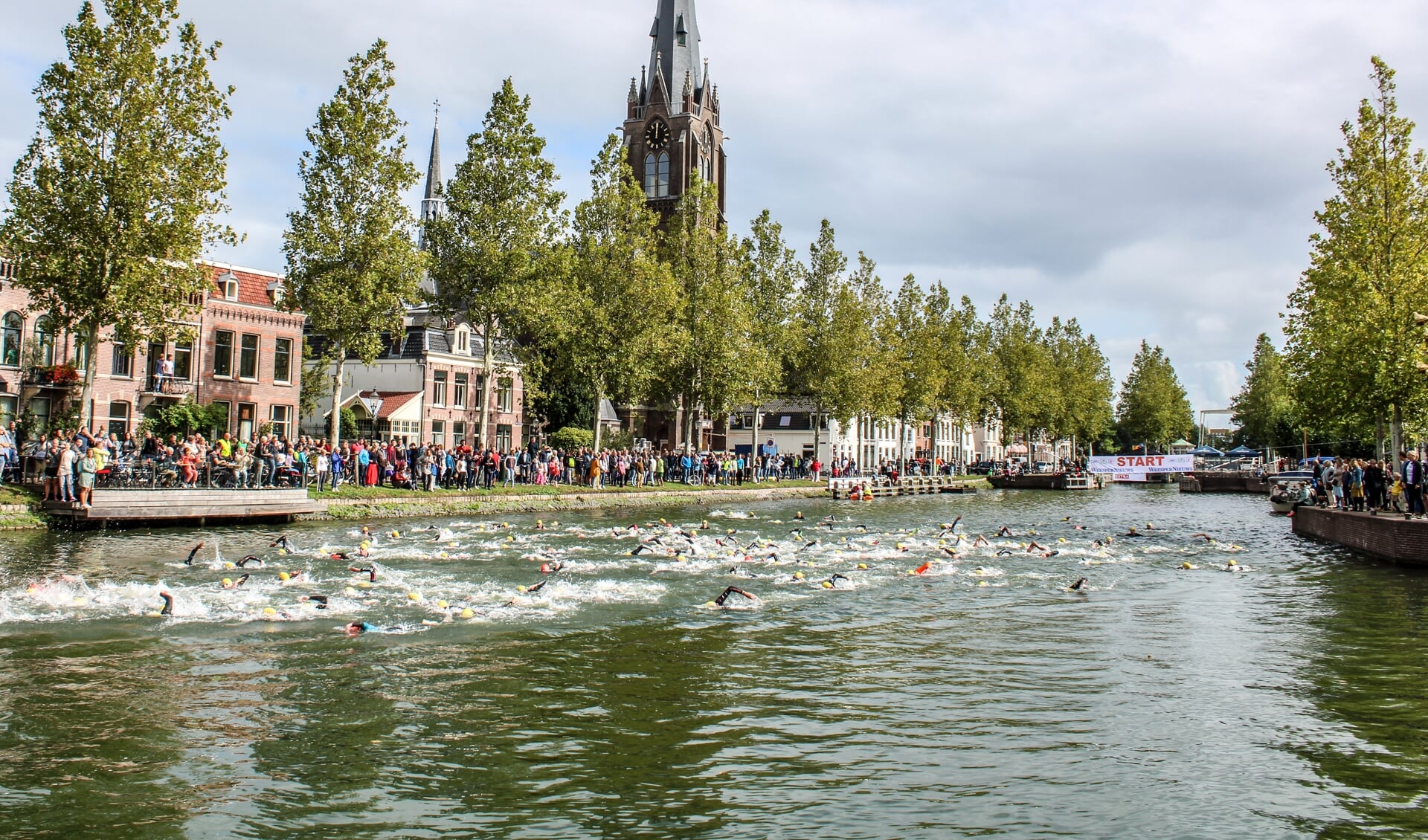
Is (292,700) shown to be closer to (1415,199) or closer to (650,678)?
(650,678)

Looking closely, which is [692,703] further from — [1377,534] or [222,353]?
[222,353]

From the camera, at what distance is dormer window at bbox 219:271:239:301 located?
5094cm

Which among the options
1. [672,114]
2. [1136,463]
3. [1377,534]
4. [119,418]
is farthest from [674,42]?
[1377,534]

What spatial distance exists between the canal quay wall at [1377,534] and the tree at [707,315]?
3772cm

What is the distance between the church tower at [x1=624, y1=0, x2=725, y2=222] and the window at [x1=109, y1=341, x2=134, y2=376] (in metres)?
68.8

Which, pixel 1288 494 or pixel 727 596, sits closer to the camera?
pixel 727 596

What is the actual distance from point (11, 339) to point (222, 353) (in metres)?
10.1

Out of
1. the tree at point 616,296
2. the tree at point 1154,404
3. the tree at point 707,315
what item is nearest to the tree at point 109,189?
the tree at point 616,296

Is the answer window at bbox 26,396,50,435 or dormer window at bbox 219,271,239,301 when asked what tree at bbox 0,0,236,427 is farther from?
dormer window at bbox 219,271,239,301

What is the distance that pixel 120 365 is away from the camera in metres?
46.2

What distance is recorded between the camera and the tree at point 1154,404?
145 metres

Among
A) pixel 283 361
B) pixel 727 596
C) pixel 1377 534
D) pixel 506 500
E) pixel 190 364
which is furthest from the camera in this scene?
pixel 283 361

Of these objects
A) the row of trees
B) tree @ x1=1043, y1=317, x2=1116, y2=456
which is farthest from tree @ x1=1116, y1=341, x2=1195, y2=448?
the row of trees

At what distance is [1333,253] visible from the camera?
3756cm
